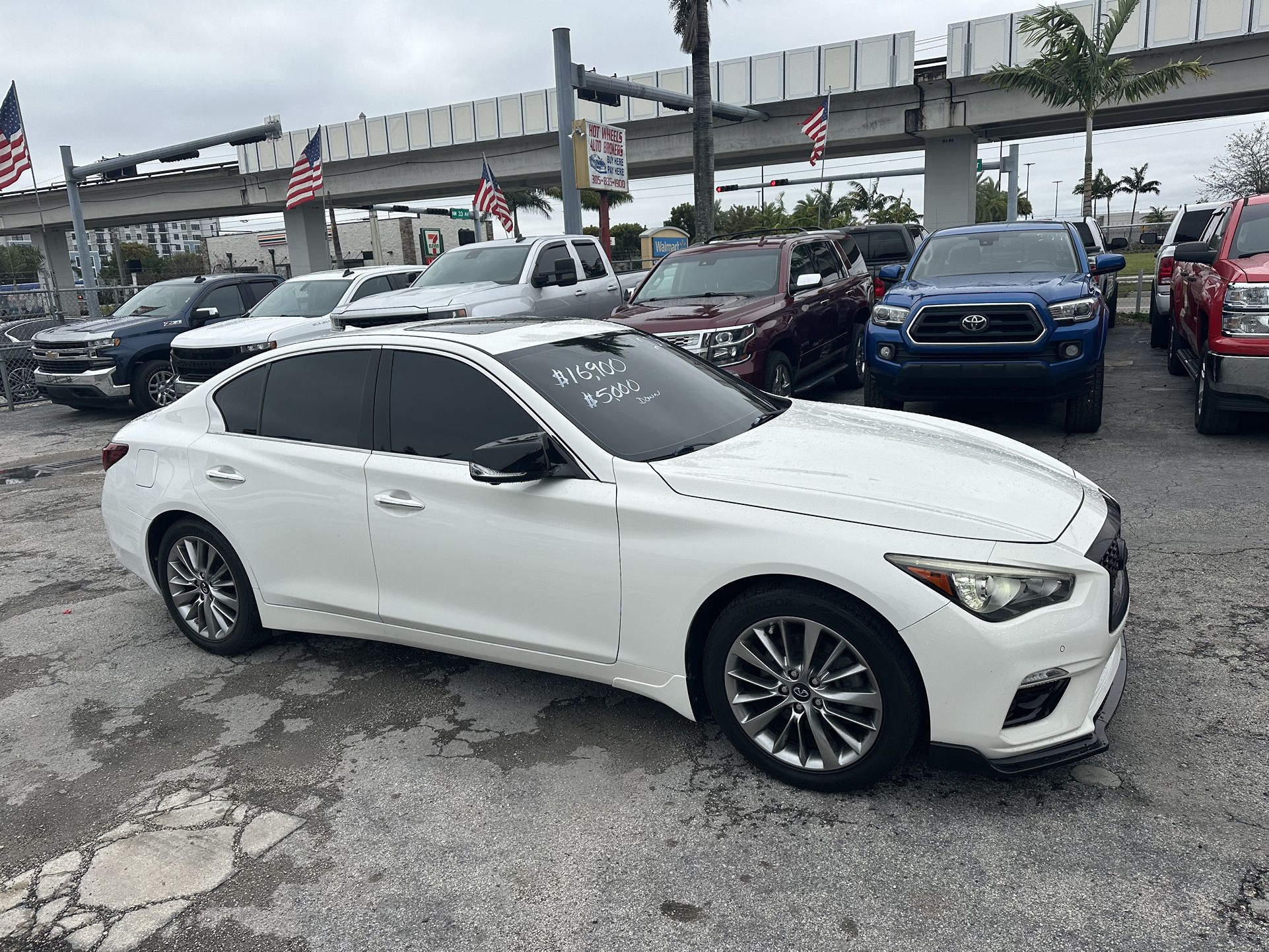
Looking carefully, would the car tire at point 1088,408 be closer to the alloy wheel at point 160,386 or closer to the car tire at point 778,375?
the car tire at point 778,375

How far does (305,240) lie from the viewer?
45875 millimetres

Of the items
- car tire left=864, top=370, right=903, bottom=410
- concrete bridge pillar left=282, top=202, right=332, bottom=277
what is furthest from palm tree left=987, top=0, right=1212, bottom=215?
concrete bridge pillar left=282, top=202, right=332, bottom=277

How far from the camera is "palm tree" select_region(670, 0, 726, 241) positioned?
805 inches

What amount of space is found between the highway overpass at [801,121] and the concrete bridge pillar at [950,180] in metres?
0.04

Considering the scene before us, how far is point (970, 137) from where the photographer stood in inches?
1176

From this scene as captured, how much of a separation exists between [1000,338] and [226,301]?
1140 cm

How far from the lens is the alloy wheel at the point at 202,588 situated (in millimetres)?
4680

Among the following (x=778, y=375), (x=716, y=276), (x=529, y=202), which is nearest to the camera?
(x=778, y=375)

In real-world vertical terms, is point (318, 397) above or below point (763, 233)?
below

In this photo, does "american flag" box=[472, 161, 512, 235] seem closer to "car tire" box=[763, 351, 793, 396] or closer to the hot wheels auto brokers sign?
the hot wheels auto brokers sign

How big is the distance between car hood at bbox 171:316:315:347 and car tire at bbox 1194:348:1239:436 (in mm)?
10072

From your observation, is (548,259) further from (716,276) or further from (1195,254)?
(1195,254)

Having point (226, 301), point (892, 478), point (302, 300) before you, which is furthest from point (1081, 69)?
point (892, 478)

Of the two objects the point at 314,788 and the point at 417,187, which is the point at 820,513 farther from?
the point at 417,187
